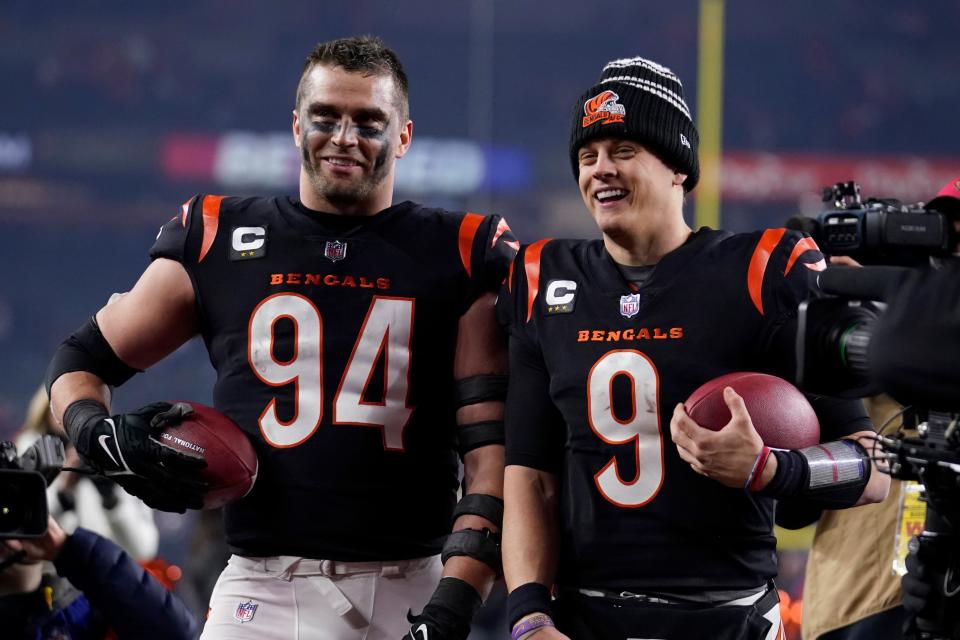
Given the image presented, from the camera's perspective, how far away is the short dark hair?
2.17 meters

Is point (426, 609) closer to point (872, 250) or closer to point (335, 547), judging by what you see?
point (335, 547)

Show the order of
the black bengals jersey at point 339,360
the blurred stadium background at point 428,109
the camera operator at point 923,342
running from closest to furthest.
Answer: the camera operator at point 923,342 < the black bengals jersey at point 339,360 < the blurred stadium background at point 428,109

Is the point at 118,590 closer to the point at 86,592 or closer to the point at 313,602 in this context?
the point at 86,592

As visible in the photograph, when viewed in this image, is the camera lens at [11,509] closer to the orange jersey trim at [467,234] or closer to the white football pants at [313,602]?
the white football pants at [313,602]

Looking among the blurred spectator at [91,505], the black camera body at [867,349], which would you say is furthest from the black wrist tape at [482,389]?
the blurred spectator at [91,505]

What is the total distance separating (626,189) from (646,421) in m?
0.35

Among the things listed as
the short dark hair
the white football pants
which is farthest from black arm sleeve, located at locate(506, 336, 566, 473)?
the short dark hair

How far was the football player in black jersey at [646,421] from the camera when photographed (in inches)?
71.2

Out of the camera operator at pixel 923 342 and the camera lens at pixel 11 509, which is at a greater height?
the camera operator at pixel 923 342

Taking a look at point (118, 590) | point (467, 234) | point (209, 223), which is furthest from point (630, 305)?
point (118, 590)

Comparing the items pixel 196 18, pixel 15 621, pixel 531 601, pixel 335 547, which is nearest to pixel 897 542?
pixel 531 601

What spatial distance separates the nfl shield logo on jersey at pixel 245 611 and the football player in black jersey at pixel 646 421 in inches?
17.2

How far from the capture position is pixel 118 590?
7.79 ft

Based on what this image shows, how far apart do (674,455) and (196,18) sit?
8.40 meters
